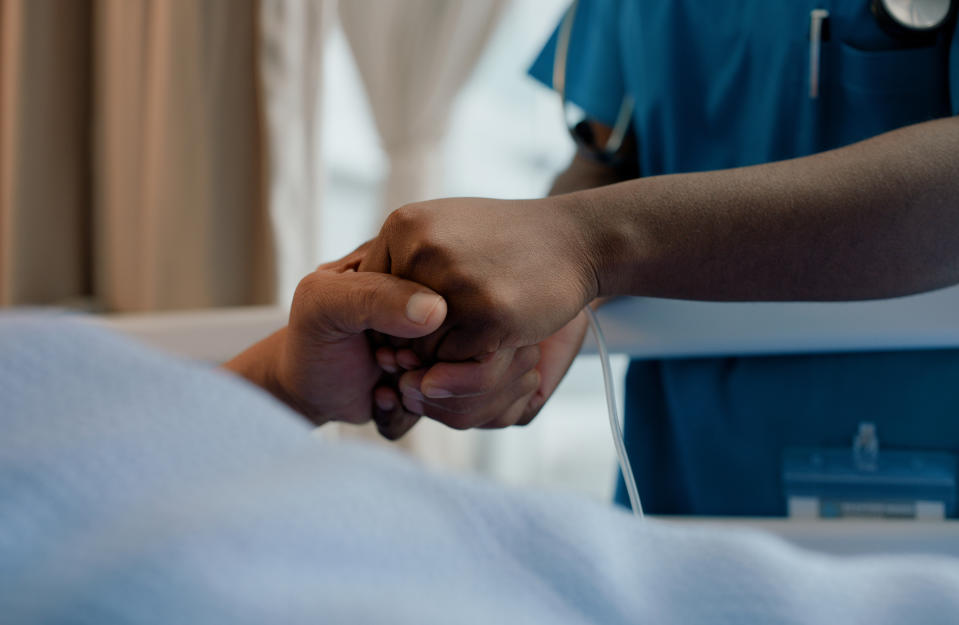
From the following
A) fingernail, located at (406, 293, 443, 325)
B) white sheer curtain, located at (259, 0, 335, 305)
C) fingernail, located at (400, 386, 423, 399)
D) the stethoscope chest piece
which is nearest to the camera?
fingernail, located at (406, 293, 443, 325)

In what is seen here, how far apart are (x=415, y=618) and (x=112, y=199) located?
2.20 meters

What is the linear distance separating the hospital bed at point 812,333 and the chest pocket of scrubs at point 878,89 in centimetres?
23

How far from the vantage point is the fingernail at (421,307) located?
49 cm

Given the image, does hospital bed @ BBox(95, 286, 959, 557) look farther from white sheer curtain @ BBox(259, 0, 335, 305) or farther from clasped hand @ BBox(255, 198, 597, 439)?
white sheer curtain @ BBox(259, 0, 335, 305)

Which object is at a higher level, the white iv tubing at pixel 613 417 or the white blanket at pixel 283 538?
the white blanket at pixel 283 538

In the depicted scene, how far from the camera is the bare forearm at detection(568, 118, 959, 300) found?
0.56 meters

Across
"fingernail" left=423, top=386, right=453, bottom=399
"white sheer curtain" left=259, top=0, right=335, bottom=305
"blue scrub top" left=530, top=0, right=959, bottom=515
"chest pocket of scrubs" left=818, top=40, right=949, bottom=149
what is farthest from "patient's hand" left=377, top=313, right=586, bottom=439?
"white sheer curtain" left=259, top=0, right=335, bottom=305

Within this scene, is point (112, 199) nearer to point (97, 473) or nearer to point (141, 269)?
point (141, 269)

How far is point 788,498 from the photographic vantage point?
788 millimetres

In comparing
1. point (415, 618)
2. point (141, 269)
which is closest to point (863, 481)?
point (415, 618)

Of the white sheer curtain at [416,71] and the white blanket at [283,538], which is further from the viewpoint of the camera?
the white sheer curtain at [416,71]

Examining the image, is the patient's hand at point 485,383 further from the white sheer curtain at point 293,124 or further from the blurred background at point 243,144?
the white sheer curtain at point 293,124

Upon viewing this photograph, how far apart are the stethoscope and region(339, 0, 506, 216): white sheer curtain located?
1066 mm

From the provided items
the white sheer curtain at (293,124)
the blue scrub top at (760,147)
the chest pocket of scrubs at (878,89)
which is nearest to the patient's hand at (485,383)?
the blue scrub top at (760,147)
